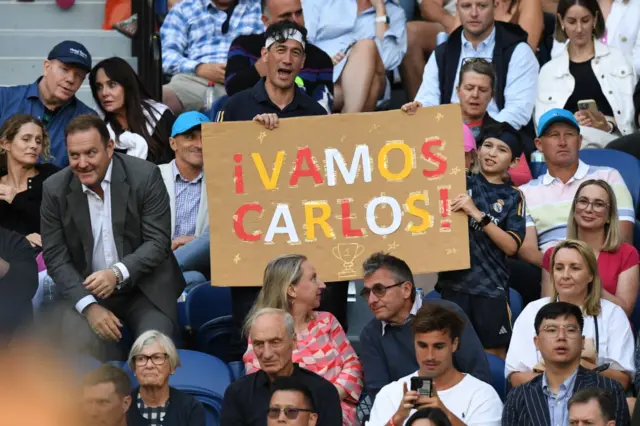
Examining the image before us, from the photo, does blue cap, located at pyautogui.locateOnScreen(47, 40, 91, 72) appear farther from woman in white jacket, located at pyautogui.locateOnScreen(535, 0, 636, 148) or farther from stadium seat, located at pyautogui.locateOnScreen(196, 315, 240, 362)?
woman in white jacket, located at pyautogui.locateOnScreen(535, 0, 636, 148)

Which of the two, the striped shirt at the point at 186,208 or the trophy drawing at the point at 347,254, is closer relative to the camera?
the trophy drawing at the point at 347,254

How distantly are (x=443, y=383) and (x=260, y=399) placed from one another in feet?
2.66

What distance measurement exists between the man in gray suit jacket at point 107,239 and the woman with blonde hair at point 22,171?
3.06ft

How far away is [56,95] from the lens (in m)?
8.30

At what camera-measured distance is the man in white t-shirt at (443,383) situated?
5.65 metres

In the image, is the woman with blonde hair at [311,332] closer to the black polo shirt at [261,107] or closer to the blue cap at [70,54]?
the black polo shirt at [261,107]

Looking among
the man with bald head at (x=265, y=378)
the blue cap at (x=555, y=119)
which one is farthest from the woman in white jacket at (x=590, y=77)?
the man with bald head at (x=265, y=378)

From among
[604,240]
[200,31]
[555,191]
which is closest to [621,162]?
[555,191]

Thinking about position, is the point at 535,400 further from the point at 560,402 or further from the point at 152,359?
the point at 152,359

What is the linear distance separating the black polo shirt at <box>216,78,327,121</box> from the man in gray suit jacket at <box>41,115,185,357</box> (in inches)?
40.2

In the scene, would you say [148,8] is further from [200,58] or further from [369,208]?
[369,208]

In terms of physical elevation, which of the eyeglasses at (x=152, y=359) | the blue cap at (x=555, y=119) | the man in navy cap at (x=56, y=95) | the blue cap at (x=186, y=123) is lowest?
the eyeglasses at (x=152, y=359)

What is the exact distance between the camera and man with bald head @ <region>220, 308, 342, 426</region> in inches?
220

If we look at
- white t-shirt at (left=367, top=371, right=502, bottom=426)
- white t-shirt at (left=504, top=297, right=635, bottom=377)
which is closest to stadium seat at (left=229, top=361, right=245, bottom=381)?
white t-shirt at (left=367, top=371, right=502, bottom=426)
